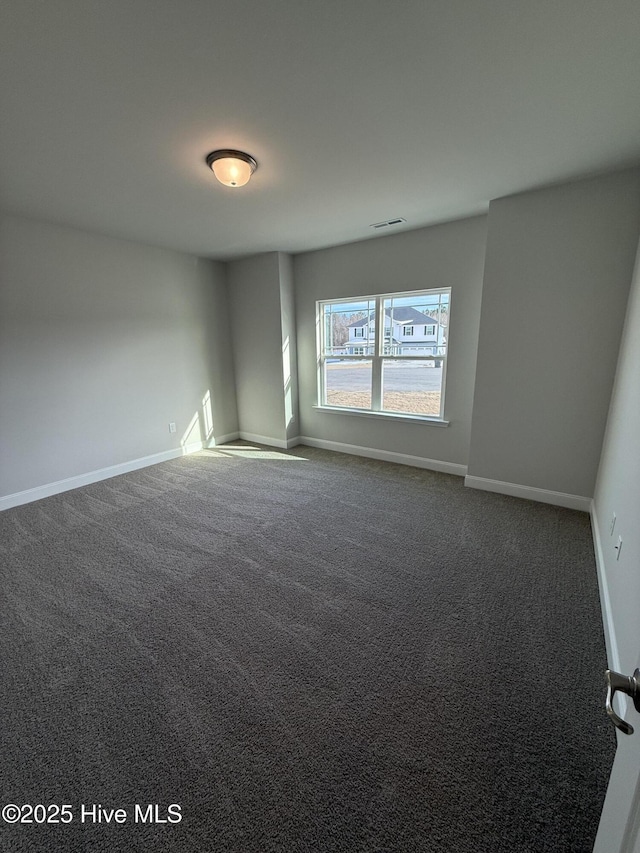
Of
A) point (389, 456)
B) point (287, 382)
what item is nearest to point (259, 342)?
point (287, 382)

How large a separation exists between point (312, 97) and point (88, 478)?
12.8 ft

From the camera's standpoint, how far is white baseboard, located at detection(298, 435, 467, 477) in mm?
3862

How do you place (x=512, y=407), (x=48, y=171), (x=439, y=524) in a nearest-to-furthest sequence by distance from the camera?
1. (x=48, y=171)
2. (x=439, y=524)
3. (x=512, y=407)

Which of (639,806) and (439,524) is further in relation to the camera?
(439,524)

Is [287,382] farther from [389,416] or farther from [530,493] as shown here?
[530,493]

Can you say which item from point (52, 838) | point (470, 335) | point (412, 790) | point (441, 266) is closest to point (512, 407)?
point (470, 335)

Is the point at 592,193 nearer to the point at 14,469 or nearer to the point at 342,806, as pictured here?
the point at 342,806

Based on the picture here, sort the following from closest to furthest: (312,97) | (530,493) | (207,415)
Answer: (312,97) < (530,493) < (207,415)

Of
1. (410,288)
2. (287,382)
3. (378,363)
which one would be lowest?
(287,382)

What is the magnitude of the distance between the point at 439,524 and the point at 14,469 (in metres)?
3.89

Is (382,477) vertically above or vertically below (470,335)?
below

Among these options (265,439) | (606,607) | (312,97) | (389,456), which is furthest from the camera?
(265,439)

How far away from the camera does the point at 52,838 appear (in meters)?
1.07

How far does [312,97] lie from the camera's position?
166 centimetres
